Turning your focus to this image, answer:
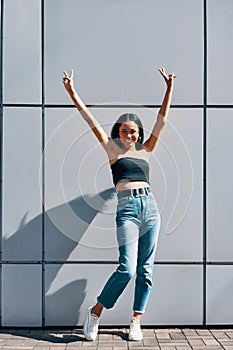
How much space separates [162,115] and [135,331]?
1843mm

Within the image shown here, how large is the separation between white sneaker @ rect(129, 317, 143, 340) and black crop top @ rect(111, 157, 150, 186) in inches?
47.0

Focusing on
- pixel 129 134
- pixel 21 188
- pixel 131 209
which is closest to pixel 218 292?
pixel 131 209

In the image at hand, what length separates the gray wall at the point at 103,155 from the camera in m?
5.08

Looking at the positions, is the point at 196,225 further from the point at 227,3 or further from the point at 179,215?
the point at 227,3

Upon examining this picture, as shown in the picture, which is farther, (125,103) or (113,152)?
(125,103)

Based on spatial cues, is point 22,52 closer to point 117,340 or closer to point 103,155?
point 103,155

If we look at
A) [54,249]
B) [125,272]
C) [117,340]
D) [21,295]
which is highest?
[54,249]

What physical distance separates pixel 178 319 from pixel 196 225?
86cm

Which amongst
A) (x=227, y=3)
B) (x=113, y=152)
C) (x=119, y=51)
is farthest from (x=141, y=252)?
(x=227, y=3)

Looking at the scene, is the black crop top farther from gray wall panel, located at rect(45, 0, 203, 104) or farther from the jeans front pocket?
gray wall panel, located at rect(45, 0, 203, 104)

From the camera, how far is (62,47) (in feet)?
16.7

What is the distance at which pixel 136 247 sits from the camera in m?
4.70

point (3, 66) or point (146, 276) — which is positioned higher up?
point (3, 66)

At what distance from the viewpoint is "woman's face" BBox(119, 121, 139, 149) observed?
4.79m
